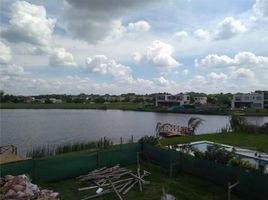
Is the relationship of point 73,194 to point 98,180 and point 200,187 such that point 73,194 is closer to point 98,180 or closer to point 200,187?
point 98,180

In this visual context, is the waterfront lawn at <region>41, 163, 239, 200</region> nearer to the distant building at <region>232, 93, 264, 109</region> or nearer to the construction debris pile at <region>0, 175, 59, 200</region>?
the construction debris pile at <region>0, 175, 59, 200</region>

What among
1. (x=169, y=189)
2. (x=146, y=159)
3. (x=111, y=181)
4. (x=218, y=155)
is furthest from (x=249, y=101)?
(x=111, y=181)

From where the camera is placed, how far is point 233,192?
11055 mm

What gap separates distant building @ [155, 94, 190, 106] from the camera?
122 metres

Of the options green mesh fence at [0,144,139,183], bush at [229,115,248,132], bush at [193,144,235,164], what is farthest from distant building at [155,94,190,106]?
bush at [193,144,235,164]

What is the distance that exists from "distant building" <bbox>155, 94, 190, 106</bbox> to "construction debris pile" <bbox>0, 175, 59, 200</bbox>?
4456 inches

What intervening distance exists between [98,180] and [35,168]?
8.29 ft

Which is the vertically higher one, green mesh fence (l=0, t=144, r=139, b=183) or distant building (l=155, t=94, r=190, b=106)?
distant building (l=155, t=94, r=190, b=106)

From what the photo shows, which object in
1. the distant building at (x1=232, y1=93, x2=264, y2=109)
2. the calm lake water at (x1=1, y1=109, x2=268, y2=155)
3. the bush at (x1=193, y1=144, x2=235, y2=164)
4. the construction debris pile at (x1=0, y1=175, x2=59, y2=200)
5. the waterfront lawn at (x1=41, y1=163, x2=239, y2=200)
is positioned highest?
the distant building at (x1=232, y1=93, x2=264, y2=109)

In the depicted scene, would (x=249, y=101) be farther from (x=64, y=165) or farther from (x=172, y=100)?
(x=64, y=165)

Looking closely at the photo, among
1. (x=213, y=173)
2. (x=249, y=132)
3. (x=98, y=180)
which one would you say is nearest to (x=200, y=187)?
(x=213, y=173)

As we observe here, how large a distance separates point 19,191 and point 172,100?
117 m

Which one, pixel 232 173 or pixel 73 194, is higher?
pixel 232 173

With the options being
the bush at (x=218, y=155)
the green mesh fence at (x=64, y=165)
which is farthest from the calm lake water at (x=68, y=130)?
the bush at (x=218, y=155)
